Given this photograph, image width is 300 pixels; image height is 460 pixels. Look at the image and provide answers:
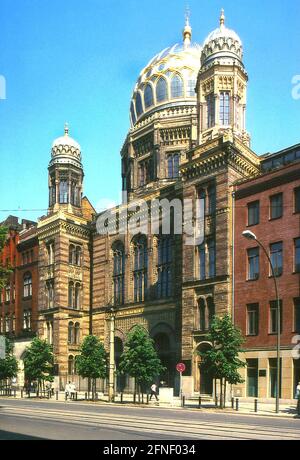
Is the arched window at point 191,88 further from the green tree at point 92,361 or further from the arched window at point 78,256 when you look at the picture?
the green tree at point 92,361

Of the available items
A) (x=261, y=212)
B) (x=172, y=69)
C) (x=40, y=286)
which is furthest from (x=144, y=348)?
(x=172, y=69)

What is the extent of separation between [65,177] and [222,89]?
2287 cm

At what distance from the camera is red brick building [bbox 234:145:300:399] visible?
129ft

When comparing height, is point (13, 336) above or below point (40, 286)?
below

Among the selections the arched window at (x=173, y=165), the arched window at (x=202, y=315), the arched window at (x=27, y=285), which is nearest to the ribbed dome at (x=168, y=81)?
the arched window at (x=173, y=165)

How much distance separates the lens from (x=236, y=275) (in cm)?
4331

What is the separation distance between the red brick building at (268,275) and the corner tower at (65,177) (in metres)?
26.0

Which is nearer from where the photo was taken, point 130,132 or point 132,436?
point 132,436

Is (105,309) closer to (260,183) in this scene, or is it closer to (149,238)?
(149,238)

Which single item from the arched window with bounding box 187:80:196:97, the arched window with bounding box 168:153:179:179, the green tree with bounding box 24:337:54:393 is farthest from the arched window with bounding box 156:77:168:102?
the green tree with bounding box 24:337:54:393

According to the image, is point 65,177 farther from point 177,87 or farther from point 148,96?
→ point 177,87

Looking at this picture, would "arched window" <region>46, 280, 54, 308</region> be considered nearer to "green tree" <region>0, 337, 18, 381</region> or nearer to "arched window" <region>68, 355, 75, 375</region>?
"arched window" <region>68, 355, 75, 375</region>

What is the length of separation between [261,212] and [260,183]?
2.08 meters
